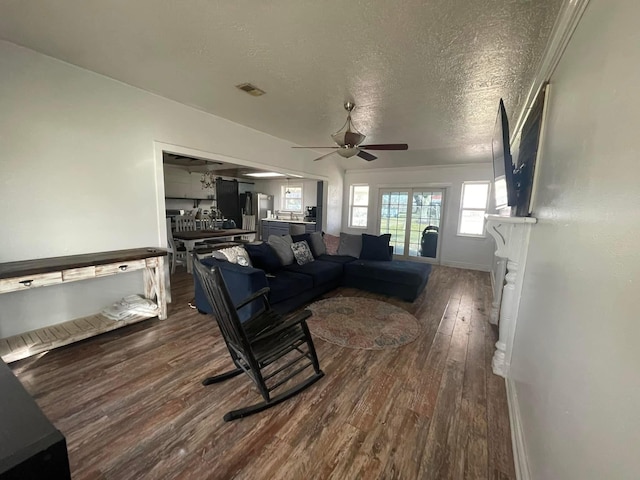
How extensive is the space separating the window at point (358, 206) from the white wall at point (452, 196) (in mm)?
584

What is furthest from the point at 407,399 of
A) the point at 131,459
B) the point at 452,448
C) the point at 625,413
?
the point at 131,459

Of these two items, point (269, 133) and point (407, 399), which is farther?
point (269, 133)

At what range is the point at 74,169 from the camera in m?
2.64

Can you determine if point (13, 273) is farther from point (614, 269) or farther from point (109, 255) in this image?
point (614, 269)

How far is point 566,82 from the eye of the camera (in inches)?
58.1

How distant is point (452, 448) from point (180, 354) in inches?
89.4

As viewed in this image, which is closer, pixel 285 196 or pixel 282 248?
pixel 282 248

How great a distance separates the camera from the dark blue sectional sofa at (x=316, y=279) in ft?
9.29

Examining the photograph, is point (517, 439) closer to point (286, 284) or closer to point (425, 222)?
point (286, 284)

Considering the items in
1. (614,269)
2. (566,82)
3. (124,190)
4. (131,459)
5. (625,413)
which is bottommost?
(131,459)

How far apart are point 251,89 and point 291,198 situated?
668 cm

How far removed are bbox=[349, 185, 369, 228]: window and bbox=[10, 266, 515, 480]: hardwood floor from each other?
505 cm

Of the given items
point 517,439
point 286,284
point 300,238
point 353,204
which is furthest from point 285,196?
point 517,439

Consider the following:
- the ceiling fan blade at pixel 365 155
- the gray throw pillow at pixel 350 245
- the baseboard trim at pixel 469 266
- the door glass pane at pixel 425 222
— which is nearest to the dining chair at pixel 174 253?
the gray throw pillow at pixel 350 245
